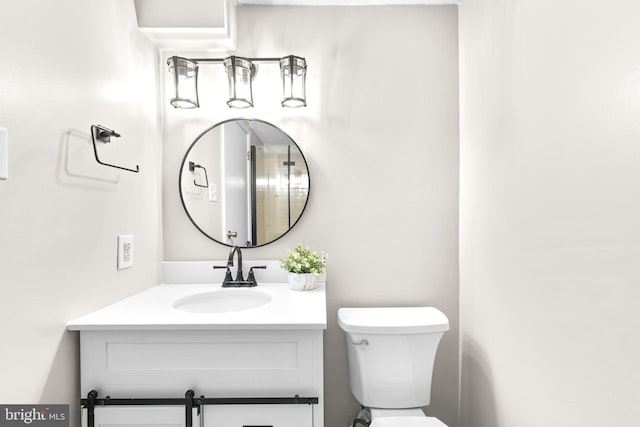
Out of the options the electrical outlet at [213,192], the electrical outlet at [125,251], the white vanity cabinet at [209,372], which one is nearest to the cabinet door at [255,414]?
the white vanity cabinet at [209,372]

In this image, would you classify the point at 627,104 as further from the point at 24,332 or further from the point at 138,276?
the point at 138,276

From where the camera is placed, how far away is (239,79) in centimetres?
175

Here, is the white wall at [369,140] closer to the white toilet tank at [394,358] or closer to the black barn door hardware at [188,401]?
the white toilet tank at [394,358]

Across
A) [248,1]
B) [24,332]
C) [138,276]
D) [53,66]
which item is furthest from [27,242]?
[248,1]

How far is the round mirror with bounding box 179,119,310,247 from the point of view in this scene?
6.17ft

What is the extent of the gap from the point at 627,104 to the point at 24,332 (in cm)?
156

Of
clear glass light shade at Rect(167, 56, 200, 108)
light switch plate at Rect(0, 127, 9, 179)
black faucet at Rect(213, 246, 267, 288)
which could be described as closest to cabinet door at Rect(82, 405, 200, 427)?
black faucet at Rect(213, 246, 267, 288)

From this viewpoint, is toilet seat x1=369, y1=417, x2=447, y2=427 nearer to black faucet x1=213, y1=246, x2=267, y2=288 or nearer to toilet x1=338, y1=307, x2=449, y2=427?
toilet x1=338, y1=307, x2=449, y2=427

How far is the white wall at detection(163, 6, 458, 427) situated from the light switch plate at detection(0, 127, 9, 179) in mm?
1012

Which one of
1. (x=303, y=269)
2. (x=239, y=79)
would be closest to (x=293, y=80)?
(x=239, y=79)

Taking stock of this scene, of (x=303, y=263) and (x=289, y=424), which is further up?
(x=303, y=263)

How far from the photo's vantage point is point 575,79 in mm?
984

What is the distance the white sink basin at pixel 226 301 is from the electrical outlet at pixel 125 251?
11.5 inches

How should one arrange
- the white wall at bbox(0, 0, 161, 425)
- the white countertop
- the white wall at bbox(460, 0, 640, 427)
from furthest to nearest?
the white countertop, the white wall at bbox(0, 0, 161, 425), the white wall at bbox(460, 0, 640, 427)
